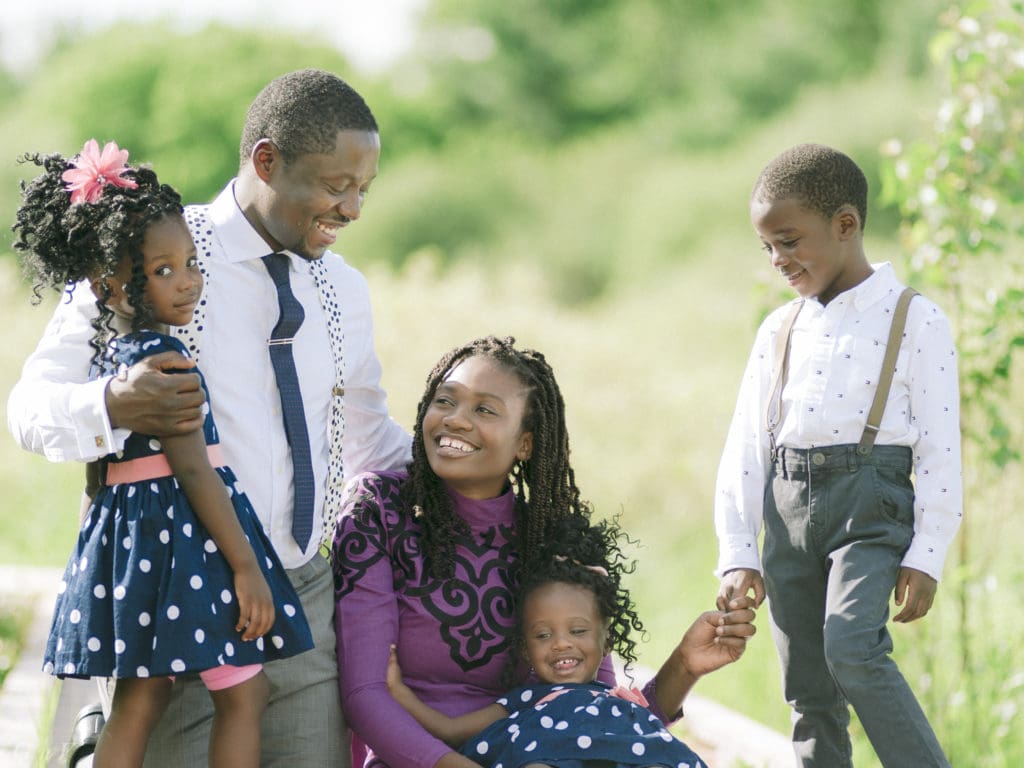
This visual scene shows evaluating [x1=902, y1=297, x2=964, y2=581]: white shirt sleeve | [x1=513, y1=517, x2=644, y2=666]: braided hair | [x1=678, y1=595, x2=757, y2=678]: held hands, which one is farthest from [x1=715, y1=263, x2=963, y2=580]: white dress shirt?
[x1=513, y1=517, x2=644, y2=666]: braided hair

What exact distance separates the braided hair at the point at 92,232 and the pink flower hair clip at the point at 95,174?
1cm

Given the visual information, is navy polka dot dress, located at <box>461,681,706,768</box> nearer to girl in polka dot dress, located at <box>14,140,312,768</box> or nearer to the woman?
the woman

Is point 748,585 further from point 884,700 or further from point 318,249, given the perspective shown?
point 318,249

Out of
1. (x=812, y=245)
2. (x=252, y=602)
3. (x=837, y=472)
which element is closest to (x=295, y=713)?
(x=252, y=602)

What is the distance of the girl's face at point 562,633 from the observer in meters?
2.85

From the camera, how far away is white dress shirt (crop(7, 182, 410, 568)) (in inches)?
100

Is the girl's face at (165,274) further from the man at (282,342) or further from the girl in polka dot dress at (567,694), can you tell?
the girl in polka dot dress at (567,694)

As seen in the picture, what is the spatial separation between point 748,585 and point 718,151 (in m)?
16.1

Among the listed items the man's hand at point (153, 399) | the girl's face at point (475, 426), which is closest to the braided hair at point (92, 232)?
the man's hand at point (153, 399)

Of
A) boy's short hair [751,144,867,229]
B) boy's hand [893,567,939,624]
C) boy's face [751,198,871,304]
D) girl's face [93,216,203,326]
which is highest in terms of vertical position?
boy's short hair [751,144,867,229]

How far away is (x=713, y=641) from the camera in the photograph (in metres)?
2.99

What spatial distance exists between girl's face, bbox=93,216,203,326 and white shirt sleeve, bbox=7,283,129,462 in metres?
0.10

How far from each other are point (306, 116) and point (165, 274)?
1.68 ft

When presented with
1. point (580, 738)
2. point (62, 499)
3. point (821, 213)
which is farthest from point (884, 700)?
point (62, 499)
